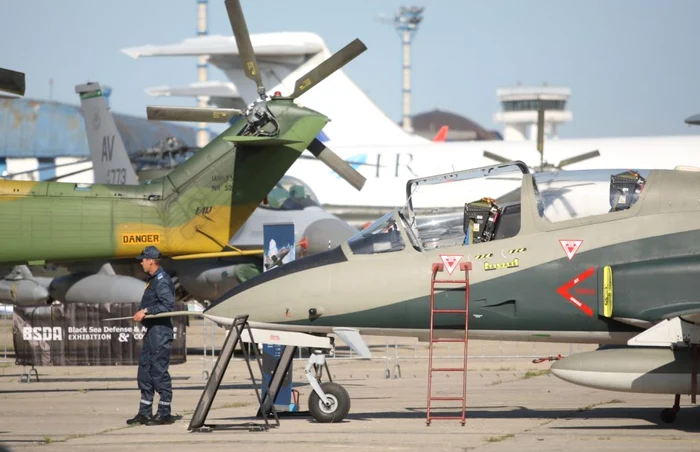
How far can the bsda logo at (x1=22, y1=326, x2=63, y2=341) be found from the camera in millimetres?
18562

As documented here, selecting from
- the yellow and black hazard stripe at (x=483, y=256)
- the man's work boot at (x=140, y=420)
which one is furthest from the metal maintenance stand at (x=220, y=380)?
the yellow and black hazard stripe at (x=483, y=256)

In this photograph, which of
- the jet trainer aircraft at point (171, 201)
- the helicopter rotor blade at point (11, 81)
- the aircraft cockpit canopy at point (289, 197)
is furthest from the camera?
the aircraft cockpit canopy at point (289, 197)

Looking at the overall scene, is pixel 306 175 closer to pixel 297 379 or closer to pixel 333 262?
pixel 297 379

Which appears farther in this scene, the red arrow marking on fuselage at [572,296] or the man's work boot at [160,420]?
the man's work boot at [160,420]

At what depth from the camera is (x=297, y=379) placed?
1631cm

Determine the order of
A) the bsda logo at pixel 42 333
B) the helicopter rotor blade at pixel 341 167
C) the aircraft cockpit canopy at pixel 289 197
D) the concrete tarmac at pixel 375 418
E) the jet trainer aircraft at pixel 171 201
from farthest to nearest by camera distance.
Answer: the aircraft cockpit canopy at pixel 289 197, the bsda logo at pixel 42 333, the jet trainer aircraft at pixel 171 201, the helicopter rotor blade at pixel 341 167, the concrete tarmac at pixel 375 418

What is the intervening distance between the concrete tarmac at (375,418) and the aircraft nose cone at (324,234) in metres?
3.81

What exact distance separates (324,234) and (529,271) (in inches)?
414

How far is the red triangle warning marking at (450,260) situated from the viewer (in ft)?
35.2

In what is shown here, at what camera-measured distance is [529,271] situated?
10625mm

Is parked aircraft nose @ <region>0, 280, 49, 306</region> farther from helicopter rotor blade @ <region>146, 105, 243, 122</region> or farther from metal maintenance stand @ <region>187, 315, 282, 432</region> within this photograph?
metal maintenance stand @ <region>187, 315, 282, 432</region>

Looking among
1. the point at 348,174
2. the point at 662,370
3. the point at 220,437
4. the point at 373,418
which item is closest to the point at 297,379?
the point at 348,174

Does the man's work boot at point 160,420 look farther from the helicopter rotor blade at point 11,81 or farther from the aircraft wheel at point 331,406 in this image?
the helicopter rotor blade at point 11,81

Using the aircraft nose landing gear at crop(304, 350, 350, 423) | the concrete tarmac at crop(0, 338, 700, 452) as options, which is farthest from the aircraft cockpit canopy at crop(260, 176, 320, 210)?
the aircraft nose landing gear at crop(304, 350, 350, 423)
